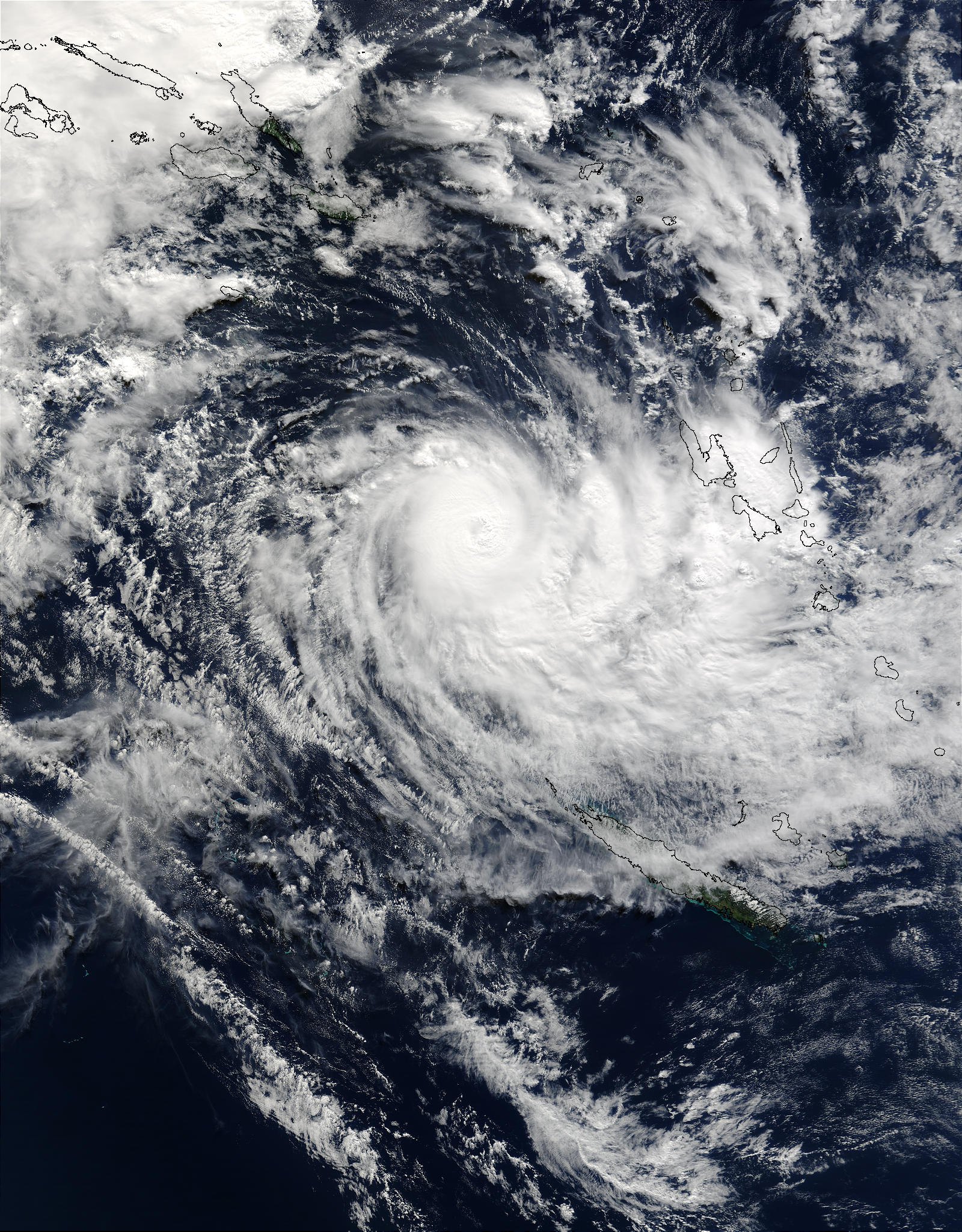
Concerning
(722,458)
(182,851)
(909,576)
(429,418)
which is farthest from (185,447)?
(909,576)

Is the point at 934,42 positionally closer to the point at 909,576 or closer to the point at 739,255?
the point at 739,255

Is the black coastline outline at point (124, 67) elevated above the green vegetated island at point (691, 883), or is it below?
above

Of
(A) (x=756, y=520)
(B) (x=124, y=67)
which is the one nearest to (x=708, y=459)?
(A) (x=756, y=520)

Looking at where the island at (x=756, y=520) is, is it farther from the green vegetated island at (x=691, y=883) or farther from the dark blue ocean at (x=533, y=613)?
the green vegetated island at (x=691, y=883)

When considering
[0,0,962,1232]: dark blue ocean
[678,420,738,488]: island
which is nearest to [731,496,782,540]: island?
[0,0,962,1232]: dark blue ocean

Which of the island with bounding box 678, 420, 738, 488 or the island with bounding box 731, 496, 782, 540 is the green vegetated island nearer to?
the island with bounding box 731, 496, 782, 540

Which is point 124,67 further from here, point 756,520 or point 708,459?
point 756,520

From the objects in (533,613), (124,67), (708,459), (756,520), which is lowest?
(533,613)

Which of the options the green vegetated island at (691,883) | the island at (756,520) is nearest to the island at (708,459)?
the island at (756,520)
